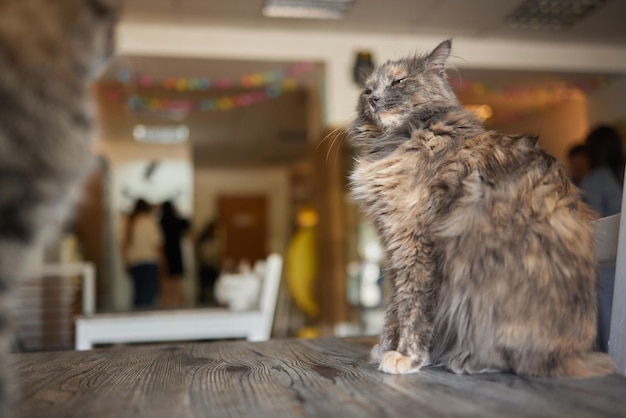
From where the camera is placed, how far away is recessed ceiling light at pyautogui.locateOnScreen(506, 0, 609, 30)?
4551 millimetres

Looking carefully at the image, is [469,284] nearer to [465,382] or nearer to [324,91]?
[465,382]

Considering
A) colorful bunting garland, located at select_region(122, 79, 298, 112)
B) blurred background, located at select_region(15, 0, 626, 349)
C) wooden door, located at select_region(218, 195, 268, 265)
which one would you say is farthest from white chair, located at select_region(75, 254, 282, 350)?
wooden door, located at select_region(218, 195, 268, 265)

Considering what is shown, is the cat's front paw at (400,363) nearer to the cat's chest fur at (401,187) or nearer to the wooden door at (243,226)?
the cat's chest fur at (401,187)

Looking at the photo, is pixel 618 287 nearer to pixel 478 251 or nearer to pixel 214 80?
pixel 478 251

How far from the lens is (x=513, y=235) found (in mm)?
861

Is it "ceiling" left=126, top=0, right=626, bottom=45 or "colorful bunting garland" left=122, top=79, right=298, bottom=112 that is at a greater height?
"ceiling" left=126, top=0, right=626, bottom=45

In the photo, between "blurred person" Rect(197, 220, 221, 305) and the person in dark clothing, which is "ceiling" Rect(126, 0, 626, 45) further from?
"blurred person" Rect(197, 220, 221, 305)

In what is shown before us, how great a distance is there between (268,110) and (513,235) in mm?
6612

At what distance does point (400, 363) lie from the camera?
92cm

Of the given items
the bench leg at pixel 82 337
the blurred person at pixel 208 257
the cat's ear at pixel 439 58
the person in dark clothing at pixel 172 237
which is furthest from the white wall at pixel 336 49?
the blurred person at pixel 208 257

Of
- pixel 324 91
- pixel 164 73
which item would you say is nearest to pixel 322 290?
pixel 324 91

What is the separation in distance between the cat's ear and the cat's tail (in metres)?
0.66

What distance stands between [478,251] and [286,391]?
0.36 m

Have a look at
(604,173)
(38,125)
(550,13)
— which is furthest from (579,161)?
(38,125)
